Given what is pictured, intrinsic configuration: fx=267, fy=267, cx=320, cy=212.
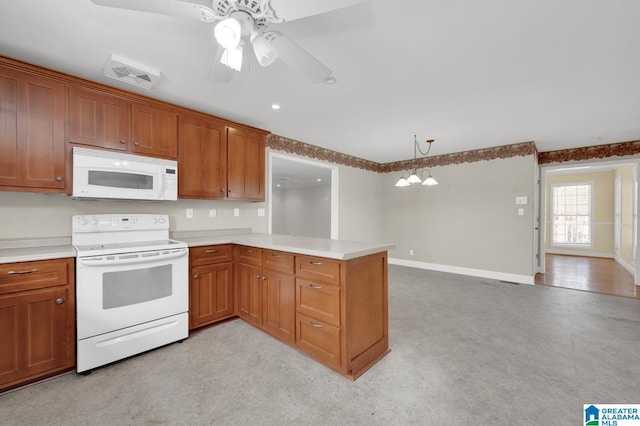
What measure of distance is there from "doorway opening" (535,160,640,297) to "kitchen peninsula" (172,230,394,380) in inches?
169

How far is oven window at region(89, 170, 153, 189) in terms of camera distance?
2.30 meters

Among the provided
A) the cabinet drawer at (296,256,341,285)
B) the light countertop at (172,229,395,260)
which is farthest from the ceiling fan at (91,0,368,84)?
the cabinet drawer at (296,256,341,285)

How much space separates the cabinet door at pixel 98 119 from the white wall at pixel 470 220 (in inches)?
205

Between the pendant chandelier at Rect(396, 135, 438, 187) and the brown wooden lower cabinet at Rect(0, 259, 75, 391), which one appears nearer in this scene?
the brown wooden lower cabinet at Rect(0, 259, 75, 391)

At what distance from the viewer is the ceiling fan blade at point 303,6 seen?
1.15 metres

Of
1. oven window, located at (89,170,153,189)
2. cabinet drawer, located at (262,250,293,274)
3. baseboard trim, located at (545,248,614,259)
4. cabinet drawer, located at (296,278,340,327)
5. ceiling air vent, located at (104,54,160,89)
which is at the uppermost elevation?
ceiling air vent, located at (104,54,160,89)

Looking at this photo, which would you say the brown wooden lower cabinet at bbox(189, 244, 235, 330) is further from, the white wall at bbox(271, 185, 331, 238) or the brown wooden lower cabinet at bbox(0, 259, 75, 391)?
the white wall at bbox(271, 185, 331, 238)

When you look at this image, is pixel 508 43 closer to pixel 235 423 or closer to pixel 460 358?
pixel 460 358

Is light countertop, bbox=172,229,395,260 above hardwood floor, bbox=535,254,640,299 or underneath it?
Answer: above

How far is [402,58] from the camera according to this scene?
2062mm

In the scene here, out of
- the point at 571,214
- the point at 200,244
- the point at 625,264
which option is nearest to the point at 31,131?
the point at 200,244

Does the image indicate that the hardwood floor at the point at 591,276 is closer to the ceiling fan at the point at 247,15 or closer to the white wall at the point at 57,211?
the ceiling fan at the point at 247,15

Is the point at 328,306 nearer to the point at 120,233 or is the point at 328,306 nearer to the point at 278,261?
the point at 278,261

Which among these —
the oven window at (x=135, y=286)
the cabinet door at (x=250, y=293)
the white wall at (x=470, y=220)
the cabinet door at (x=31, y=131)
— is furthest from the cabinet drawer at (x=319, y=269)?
the white wall at (x=470, y=220)
